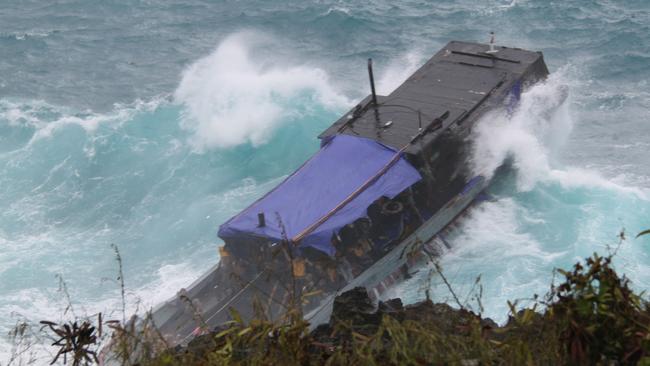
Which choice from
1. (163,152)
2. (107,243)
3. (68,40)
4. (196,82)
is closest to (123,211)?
(107,243)

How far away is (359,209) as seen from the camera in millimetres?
16453

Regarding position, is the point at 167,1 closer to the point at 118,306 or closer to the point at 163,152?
the point at 163,152

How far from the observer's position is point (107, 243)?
2188cm

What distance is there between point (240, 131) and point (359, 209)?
1103 centimetres

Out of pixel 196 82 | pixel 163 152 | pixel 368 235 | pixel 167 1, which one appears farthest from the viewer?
pixel 167 1

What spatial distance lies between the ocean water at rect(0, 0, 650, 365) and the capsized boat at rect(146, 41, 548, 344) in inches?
31.6

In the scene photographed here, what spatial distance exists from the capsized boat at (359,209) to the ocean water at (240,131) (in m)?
0.80

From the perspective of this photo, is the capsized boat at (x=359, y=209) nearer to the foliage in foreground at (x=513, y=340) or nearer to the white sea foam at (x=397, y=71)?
the white sea foam at (x=397, y=71)

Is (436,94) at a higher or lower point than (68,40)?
lower

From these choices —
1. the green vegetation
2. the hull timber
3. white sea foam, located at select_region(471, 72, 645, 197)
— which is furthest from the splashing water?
the green vegetation

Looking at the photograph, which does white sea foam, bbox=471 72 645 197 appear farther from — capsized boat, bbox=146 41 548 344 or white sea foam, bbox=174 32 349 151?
white sea foam, bbox=174 32 349 151

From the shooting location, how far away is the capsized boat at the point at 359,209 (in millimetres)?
16297

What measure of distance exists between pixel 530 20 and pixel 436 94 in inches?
672

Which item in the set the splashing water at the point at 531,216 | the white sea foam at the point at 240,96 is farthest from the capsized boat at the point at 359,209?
the white sea foam at the point at 240,96
